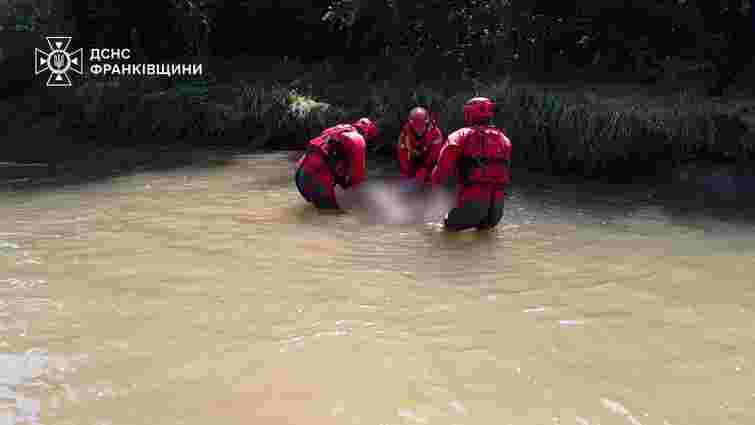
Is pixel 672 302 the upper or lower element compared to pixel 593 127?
lower

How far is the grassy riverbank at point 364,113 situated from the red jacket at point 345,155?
3.03 meters

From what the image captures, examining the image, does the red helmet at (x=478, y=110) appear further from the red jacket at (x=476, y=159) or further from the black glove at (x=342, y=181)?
the black glove at (x=342, y=181)

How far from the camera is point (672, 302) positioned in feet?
14.2

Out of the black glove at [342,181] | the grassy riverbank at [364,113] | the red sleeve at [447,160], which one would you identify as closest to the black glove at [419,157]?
the black glove at [342,181]

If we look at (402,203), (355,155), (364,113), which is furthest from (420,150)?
(364,113)

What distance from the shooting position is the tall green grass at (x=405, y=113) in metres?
8.45

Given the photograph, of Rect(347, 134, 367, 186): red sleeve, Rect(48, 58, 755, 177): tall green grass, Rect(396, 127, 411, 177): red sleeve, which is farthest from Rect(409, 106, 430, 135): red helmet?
Rect(48, 58, 755, 177): tall green grass

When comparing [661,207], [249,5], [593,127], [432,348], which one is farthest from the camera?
[249,5]

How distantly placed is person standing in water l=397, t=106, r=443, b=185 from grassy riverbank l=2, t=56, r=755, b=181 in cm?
228

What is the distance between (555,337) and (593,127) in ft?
17.6

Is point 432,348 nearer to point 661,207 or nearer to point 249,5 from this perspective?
point 661,207

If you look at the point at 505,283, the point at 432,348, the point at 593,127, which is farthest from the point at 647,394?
the point at 593,127

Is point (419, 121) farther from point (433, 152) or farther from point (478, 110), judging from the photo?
point (478, 110)

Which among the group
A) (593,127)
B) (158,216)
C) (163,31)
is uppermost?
(163,31)
